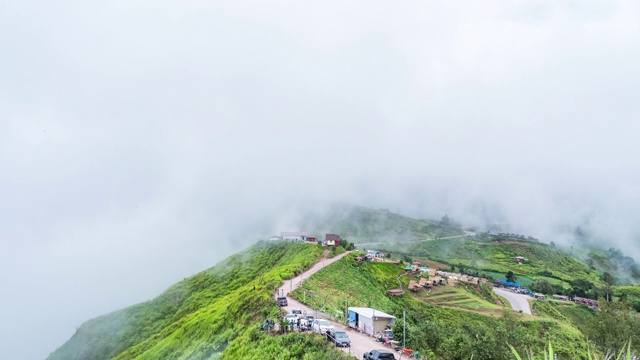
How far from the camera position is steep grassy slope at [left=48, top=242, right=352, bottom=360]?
4397cm

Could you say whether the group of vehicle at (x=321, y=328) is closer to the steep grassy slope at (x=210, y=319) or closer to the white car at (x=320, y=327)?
the white car at (x=320, y=327)

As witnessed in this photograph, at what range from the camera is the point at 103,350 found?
285 ft

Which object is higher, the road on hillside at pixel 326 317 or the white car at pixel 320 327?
the white car at pixel 320 327

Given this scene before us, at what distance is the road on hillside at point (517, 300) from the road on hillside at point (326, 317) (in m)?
36.9

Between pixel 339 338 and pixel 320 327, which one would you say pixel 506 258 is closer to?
pixel 320 327

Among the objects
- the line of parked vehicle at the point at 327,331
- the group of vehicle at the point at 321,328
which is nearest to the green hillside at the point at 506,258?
the group of vehicle at the point at 321,328

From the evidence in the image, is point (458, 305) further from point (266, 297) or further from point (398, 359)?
point (398, 359)

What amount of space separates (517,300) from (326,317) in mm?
66459

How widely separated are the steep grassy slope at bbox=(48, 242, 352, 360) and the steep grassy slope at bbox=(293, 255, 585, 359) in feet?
21.4

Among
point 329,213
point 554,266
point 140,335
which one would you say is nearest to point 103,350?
point 140,335

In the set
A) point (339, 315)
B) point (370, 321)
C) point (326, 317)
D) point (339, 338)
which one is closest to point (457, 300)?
point (339, 315)

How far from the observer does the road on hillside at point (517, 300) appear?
286 feet

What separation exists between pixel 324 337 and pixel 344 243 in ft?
232

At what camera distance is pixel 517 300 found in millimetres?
95750
